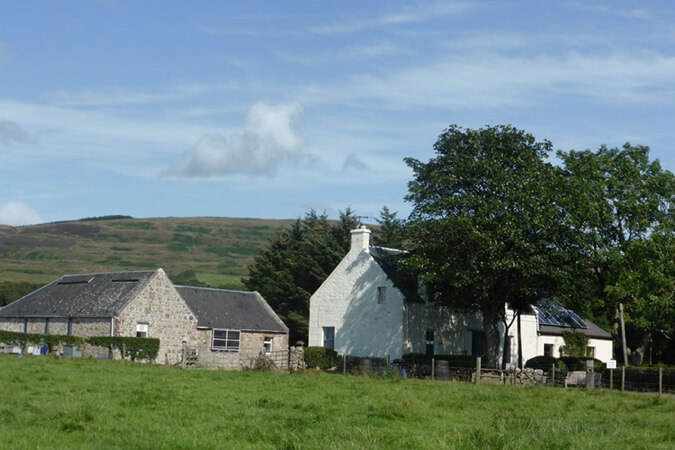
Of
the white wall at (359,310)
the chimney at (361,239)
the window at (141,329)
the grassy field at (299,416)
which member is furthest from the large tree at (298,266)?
the grassy field at (299,416)

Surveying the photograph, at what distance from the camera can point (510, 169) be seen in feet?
151

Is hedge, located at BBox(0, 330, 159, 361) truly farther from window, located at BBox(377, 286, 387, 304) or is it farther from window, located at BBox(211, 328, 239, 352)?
window, located at BBox(377, 286, 387, 304)

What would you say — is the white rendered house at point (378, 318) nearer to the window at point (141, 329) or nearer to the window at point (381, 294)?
the window at point (381, 294)

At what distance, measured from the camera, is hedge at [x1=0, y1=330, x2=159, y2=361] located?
46875 mm

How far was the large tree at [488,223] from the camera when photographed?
43.2 metres

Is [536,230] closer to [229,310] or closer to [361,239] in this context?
[361,239]

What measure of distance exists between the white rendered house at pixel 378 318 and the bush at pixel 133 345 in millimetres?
12755

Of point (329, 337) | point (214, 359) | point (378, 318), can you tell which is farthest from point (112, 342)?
point (378, 318)

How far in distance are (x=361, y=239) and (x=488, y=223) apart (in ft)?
40.4

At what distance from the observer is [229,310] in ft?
198

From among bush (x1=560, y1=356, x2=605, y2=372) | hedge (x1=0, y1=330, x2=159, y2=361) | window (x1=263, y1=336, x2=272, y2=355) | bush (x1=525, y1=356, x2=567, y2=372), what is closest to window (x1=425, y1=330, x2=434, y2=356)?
bush (x1=525, y1=356, x2=567, y2=372)

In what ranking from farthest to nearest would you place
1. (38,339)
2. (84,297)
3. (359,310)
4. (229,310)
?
1. (229,310)
2. (84,297)
3. (359,310)
4. (38,339)

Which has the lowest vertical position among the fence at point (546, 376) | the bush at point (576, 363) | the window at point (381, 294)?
the fence at point (546, 376)

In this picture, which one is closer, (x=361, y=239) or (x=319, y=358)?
(x=319, y=358)
